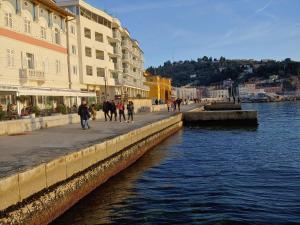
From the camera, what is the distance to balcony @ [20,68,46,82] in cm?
3647

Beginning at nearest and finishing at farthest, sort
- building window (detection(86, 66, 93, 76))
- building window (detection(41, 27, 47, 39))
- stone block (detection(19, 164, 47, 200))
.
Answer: stone block (detection(19, 164, 47, 200)) < building window (detection(41, 27, 47, 39)) < building window (detection(86, 66, 93, 76))

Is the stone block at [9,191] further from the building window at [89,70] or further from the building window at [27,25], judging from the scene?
the building window at [89,70]

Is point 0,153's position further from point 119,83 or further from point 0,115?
point 119,83

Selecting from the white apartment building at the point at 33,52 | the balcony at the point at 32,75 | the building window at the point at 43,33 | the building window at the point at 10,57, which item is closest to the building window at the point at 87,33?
the white apartment building at the point at 33,52

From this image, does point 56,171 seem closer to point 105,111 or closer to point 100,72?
point 105,111

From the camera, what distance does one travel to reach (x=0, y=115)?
23.7 metres

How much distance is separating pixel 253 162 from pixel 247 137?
13099 mm

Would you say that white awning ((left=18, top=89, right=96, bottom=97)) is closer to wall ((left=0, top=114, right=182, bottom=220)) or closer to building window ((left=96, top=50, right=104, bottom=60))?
wall ((left=0, top=114, right=182, bottom=220))

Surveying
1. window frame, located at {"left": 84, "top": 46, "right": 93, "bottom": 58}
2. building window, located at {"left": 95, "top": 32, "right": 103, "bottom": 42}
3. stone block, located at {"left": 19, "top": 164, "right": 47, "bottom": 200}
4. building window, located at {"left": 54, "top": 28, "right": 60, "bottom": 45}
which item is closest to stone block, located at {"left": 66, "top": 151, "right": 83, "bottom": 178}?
stone block, located at {"left": 19, "top": 164, "right": 47, "bottom": 200}

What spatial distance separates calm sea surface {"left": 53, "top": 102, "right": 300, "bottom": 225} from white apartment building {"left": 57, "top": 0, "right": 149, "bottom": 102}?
3132 cm

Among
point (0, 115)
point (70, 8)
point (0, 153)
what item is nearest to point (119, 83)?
point (70, 8)

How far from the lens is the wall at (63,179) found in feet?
32.1

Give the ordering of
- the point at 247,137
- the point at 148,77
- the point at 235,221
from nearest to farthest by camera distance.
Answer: the point at 235,221
the point at 247,137
the point at 148,77

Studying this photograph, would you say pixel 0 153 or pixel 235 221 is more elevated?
pixel 0 153
